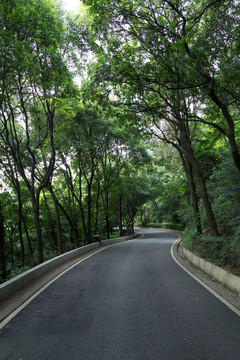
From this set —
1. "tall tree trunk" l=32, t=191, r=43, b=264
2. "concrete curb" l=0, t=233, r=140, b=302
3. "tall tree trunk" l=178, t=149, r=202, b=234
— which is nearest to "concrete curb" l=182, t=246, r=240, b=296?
"tall tree trunk" l=178, t=149, r=202, b=234

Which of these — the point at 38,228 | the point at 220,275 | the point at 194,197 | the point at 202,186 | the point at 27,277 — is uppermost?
the point at 202,186

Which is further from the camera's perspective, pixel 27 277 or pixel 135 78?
pixel 135 78

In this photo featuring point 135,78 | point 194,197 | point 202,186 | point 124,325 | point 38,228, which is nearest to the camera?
point 124,325

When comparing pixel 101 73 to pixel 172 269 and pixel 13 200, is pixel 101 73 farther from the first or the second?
pixel 13 200

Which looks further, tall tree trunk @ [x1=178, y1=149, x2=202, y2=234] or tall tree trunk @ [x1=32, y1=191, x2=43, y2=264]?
tall tree trunk @ [x1=178, y1=149, x2=202, y2=234]

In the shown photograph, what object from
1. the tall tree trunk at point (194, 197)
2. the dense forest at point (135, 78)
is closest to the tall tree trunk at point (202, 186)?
the dense forest at point (135, 78)

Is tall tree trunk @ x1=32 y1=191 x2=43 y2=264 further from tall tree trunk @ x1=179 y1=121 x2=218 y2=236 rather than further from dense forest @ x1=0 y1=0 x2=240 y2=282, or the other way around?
tall tree trunk @ x1=179 y1=121 x2=218 y2=236

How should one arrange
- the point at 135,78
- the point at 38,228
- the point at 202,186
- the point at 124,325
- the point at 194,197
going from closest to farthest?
1. the point at 124,325
2. the point at 135,78
3. the point at 202,186
4. the point at 38,228
5. the point at 194,197

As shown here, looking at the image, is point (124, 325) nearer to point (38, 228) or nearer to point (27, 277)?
point (27, 277)

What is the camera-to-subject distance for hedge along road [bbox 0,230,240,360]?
131 inches

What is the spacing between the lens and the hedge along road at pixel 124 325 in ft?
10.9

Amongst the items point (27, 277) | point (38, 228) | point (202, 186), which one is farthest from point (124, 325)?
point (38, 228)

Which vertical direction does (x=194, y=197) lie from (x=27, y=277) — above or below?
above

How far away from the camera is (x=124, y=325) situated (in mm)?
4152
